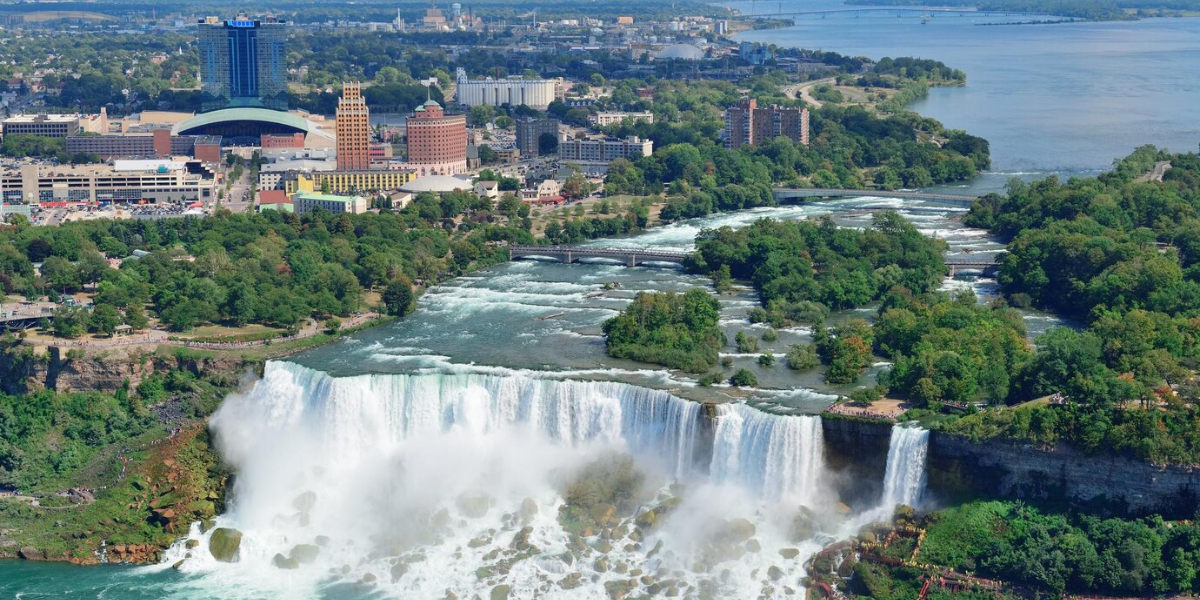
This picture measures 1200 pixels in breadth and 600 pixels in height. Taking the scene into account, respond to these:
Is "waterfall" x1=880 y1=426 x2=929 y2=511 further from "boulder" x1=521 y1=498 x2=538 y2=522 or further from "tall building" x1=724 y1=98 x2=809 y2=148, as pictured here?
"tall building" x1=724 y1=98 x2=809 y2=148

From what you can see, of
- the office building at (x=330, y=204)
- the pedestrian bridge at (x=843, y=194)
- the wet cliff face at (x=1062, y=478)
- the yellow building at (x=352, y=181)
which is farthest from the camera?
the yellow building at (x=352, y=181)

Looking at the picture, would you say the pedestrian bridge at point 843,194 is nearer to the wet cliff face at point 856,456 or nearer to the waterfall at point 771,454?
the waterfall at point 771,454

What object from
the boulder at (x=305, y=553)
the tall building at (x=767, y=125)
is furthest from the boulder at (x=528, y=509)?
the tall building at (x=767, y=125)

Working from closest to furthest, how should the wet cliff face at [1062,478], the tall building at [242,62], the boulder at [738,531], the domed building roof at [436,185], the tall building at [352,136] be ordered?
the wet cliff face at [1062,478] → the boulder at [738,531] → the domed building roof at [436,185] → the tall building at [352,136] → the tall building at [242,62]

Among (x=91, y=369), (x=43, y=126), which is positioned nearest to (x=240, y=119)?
(x=43, y=126)

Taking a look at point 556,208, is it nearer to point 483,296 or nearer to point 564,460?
point 483,296

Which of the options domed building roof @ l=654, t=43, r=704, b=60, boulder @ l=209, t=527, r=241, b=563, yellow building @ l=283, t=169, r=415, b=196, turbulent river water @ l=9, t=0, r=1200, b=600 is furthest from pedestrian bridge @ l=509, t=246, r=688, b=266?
domed building roof @ l=654, t=43, r=704, b=60

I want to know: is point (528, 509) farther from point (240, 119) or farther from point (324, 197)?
point (240, 119)

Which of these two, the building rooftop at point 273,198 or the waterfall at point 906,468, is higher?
the building rooftop at point 273,198
